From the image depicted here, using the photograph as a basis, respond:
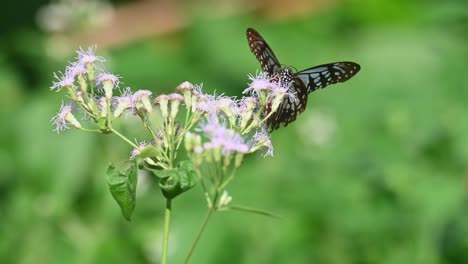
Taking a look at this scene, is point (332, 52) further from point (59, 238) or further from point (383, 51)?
point (59, 238)

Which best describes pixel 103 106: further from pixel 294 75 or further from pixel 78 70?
pixel 294 75

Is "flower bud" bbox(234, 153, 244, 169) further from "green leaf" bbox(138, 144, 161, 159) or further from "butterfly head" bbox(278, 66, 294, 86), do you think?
"butterfly head" bbox(278, 66, 294, 86)

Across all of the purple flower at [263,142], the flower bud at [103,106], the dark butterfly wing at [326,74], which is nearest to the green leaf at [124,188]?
the flower bud at [103,106]

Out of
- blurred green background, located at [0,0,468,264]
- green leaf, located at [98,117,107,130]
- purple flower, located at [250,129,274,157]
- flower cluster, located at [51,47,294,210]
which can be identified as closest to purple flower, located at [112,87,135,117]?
flower cluster, located at [51,47,294,210]

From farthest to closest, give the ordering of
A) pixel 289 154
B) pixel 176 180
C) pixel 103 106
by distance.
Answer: pixel 289 154 < pixel 103 106 < pixel 176 180

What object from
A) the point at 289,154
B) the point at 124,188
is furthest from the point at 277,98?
the point at 289,154
